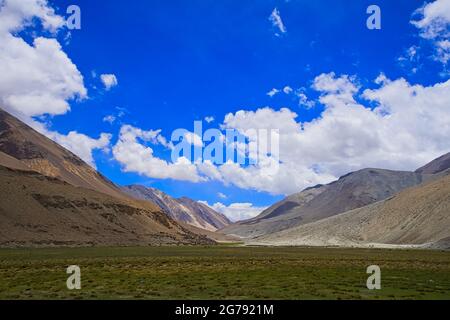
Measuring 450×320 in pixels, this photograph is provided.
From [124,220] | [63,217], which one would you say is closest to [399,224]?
[124,220]

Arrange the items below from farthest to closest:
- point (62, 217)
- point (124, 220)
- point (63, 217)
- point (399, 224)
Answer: point (399, 224), point (124, 220), point (63, 217), point (62, 217)

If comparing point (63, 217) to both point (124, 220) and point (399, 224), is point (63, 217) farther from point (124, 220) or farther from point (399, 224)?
point (399, 224)

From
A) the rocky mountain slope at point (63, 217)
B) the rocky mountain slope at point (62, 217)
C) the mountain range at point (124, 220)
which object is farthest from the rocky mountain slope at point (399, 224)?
the rocky mountain slope at point (62, 217)

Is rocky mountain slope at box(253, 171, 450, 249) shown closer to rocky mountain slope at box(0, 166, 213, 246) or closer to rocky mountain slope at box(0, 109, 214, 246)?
rocky mountain slope at box(0, 166, 213, 246)

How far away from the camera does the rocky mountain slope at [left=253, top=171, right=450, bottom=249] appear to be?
5515 inches

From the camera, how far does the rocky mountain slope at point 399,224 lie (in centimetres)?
14008

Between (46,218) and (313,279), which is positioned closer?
(313,279)

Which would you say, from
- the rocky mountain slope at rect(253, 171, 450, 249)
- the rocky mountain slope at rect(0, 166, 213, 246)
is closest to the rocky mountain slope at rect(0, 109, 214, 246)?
the rocky mountain slope at rect(0, 166, 213, 246)

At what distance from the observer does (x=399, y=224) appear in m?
163
